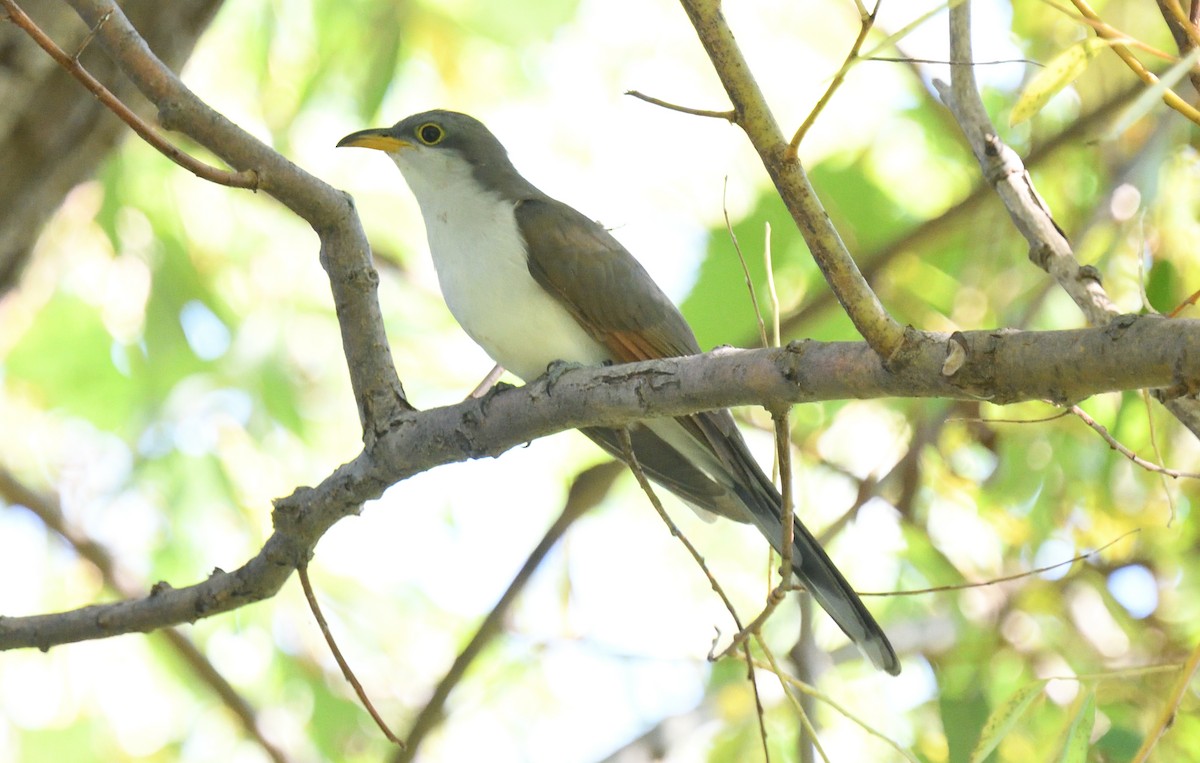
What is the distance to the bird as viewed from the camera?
3912 mm

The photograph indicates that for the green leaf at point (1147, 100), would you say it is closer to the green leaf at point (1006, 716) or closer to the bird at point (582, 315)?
the green leaf at point (1006, 716)

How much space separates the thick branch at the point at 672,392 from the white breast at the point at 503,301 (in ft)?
3.28

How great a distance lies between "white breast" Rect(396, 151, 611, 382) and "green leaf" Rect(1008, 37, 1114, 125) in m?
2.25

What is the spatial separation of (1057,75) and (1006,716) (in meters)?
1.39

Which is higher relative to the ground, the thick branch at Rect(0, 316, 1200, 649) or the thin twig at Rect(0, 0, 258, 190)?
the thin twig at Rect(0, 0, 258, 190)

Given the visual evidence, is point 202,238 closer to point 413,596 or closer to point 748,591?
point 413,596

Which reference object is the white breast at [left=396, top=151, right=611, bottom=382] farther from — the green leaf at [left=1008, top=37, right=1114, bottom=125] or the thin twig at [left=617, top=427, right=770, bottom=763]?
the green leaf at [left=1008, top=37, right=1114, bottom=125]

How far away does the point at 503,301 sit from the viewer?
4.17 m

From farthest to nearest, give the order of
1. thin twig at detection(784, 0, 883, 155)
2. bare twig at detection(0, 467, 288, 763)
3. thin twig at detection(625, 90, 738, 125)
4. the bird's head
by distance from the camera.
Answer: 1. bare twig at detection(0, 467, 288, 763)
2. the bird's head
3. thin twig at detection(625, 90, 738, 125)
4. thin twig at detection(784, 0, 883, 155)

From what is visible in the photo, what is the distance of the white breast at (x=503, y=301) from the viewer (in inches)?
164

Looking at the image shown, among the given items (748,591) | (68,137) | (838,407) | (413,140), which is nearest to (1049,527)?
(838,407)

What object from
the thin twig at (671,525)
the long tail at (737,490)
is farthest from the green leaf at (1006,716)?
the long tail at (737,490)

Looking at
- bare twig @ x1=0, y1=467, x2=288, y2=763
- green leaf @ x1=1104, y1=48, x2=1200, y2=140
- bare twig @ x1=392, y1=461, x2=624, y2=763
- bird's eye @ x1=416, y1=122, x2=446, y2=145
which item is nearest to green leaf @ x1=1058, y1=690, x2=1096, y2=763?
green leaf @ x1=1104, y1=48, x2=1200, y2=140

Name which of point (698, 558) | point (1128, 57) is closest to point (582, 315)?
point (698, 558)
